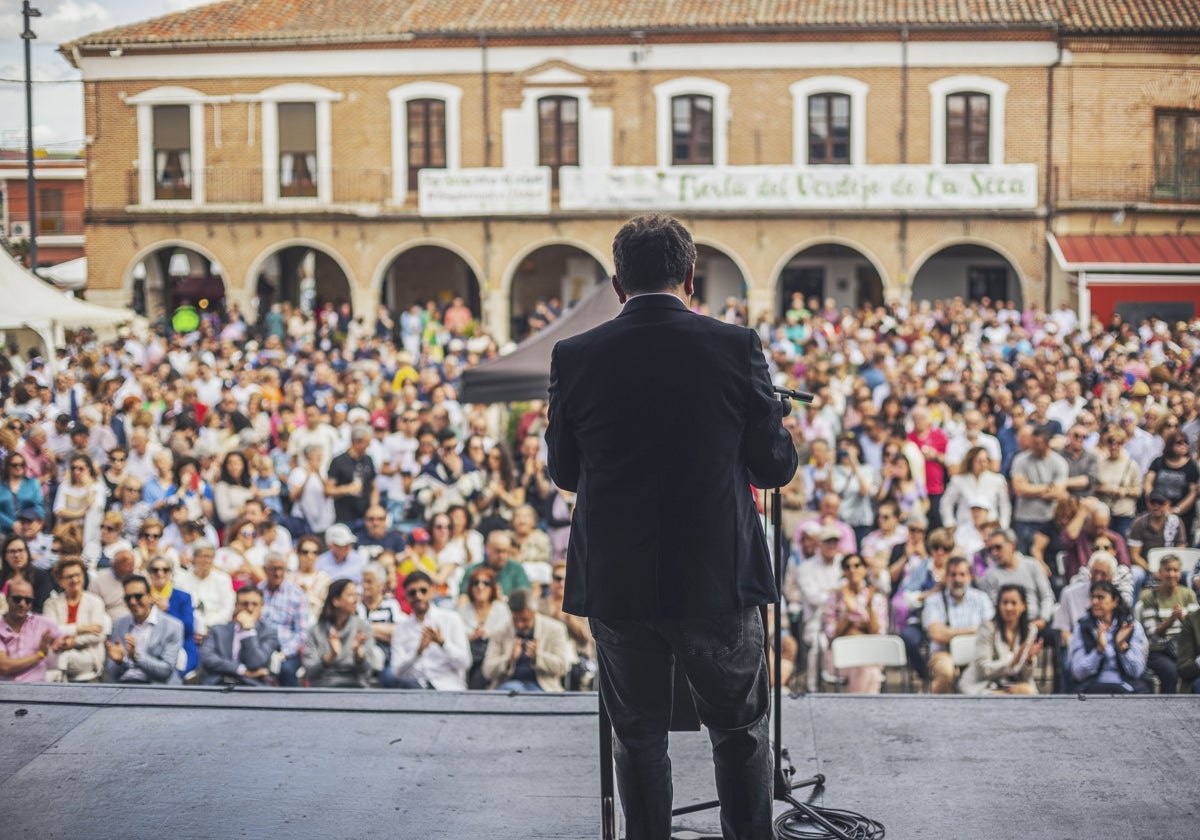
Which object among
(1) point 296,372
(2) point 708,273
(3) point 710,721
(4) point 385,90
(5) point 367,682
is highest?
(4) point 385,90

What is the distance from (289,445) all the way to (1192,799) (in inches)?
357

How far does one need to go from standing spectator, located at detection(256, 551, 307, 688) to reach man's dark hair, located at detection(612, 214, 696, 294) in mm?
4927

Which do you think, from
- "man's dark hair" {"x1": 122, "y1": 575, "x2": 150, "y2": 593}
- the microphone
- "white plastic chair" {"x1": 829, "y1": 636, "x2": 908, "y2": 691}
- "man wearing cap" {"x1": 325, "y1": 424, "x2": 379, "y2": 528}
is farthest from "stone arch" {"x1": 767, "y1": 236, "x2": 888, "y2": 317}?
the microphone

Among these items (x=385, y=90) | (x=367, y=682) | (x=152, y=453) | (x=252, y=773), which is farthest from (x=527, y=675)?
(x=385, y=90)

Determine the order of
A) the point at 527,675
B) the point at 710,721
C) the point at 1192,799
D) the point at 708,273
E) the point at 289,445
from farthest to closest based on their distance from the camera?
the point at 708,273, the point at 289,445, the point at 527,675, the point at 1192,799, the point at 710,721

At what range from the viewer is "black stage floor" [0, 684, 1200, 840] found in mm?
3789

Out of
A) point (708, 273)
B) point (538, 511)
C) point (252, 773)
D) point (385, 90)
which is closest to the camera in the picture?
point (252, 773)

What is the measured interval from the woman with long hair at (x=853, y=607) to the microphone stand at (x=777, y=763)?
376 cm

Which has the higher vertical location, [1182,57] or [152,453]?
[1182,57]

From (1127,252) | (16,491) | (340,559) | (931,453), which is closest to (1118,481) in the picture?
(931,453)

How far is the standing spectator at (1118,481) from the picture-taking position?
977 cm

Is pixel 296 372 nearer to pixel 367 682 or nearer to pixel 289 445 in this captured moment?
pixel 289 445

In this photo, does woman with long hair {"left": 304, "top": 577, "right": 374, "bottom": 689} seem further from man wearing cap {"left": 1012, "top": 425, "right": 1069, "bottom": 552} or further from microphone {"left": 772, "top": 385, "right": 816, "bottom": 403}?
man wearing cap {"left": 1012, "top": 425, "right": 1069, "bottom": 552}

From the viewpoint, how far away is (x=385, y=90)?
86.4 ft
